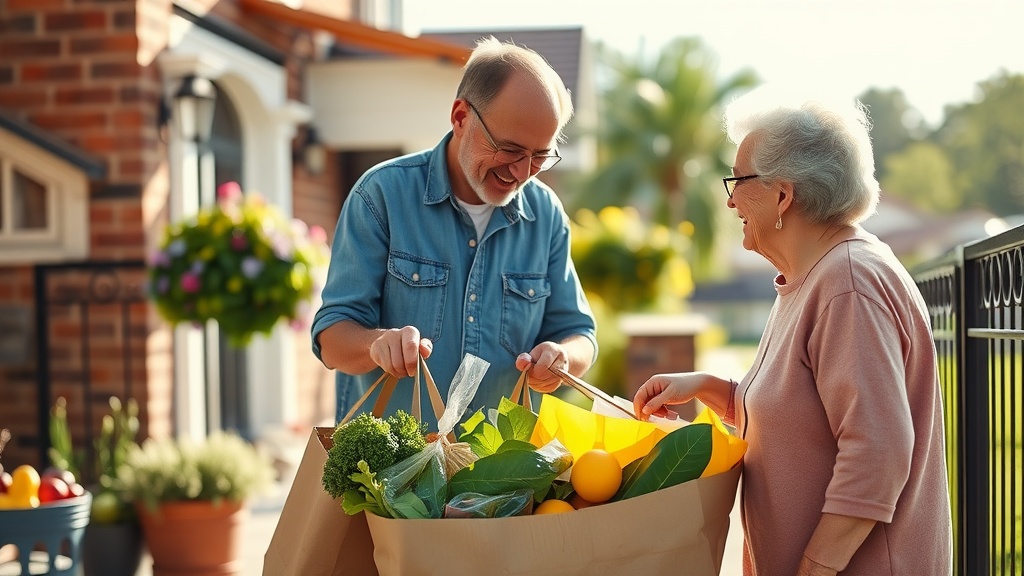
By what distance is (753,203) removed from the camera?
207cm

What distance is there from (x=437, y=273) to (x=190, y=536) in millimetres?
2378

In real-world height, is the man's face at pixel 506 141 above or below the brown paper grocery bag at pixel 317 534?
above

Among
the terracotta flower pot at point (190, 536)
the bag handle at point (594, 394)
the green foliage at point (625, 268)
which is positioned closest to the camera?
the bag handle at point (594, 394)

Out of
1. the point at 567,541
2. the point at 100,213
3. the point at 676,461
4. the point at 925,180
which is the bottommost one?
the point at 567,541

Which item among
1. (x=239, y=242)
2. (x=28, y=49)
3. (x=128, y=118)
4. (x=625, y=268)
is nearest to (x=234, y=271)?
(x=239, y=242)

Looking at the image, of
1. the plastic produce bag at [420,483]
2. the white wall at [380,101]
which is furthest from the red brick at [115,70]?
the plastic produce bag at [420,483]

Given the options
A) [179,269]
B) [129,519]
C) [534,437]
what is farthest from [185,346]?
[534,437]

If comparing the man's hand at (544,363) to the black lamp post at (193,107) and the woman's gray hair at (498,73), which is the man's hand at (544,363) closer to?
the woman's gray hair at (498,73)

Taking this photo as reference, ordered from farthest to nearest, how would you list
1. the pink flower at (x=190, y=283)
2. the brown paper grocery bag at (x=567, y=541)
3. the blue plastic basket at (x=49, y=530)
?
the pink flower at (x=190, y=283), the blue plastic basket at (x=49, y=530), the brown paper grocery bag at (x=567, y=541)

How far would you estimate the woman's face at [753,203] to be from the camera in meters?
2.05

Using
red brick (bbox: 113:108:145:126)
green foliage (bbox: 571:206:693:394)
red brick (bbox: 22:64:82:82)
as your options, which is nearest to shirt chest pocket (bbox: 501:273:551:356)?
red brick (bbox: 113:108:145:126)

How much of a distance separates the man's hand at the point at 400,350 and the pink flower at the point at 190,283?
3308mm

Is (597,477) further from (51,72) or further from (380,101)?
(380,101)

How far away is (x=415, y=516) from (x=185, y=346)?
4597 millimetres
